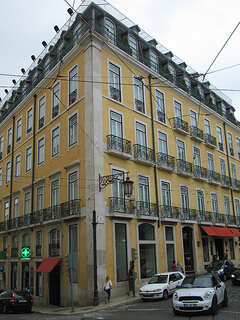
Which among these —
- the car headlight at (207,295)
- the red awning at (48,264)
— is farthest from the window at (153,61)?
the car headlight at (207,295)

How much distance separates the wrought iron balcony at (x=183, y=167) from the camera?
26.1 m

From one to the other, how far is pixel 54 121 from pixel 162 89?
9.16 m

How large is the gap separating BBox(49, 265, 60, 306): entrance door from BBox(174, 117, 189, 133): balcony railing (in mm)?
14312

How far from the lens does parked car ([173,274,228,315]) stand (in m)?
11.6

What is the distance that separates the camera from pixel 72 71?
23219 millimetres

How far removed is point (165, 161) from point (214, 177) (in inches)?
319

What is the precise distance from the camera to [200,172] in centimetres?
2858

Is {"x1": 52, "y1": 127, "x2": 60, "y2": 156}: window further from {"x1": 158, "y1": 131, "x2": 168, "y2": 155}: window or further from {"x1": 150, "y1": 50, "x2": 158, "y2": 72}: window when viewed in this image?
{"x1": 150, "y1": 50, "x2": 158, "y2": 72}: window

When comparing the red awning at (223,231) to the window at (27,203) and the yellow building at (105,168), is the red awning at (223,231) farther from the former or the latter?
the window at (27,203)

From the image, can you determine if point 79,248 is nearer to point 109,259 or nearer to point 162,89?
point 109,259

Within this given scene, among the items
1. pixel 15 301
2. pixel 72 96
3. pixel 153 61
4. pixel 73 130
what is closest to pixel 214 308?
pixel 15 301

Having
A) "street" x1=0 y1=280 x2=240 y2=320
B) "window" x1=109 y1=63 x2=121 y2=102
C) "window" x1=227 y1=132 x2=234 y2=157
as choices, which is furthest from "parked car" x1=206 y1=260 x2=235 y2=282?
"window" x1=227 y1=132 x2=234 y2=157

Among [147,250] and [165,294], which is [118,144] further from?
[165,294]

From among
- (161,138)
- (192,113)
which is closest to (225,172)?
(192,113)
